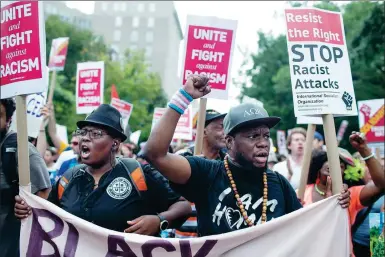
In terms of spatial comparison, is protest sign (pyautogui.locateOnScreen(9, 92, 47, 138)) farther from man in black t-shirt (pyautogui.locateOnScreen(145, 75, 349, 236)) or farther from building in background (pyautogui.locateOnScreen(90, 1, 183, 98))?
building in background (pyautogui.locateOnScreen(90, 1, 183, 98))

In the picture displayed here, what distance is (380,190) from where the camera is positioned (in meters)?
4.82

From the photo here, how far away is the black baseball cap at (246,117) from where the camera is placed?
3762 millimetres

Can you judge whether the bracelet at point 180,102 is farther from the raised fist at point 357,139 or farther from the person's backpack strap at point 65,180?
the raised fist at point 357,139

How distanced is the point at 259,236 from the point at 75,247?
114cm

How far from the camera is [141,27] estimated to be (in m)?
118

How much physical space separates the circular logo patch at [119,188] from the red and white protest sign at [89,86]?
17.4 ft

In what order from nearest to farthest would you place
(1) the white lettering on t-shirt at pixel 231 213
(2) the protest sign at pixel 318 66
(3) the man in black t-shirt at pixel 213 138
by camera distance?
(1) the white lettering on t-shirt at pixel 231 213, (2) the protest sign at pixel 318 66, (3) the man in black t-shirt at pixel 213 138

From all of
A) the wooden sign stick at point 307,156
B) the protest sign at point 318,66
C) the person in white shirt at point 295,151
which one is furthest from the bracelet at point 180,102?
the person in white shirt at point 295,151

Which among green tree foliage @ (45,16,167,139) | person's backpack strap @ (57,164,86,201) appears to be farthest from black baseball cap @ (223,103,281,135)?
green tree foliage @ (45,16,167,139)

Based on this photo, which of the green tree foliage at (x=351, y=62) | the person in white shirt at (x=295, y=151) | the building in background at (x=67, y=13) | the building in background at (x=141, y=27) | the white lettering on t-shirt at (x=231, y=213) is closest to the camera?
the white lettering on t-shirt at (x=231, y=213)

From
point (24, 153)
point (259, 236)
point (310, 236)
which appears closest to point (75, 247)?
point (24, 153)

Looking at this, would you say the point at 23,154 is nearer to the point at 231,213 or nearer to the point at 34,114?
the point at 231,213

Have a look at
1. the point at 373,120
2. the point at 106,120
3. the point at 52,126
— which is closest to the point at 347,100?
the point at 106,120

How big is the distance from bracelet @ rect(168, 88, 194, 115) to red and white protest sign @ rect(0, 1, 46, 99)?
1175 mm
